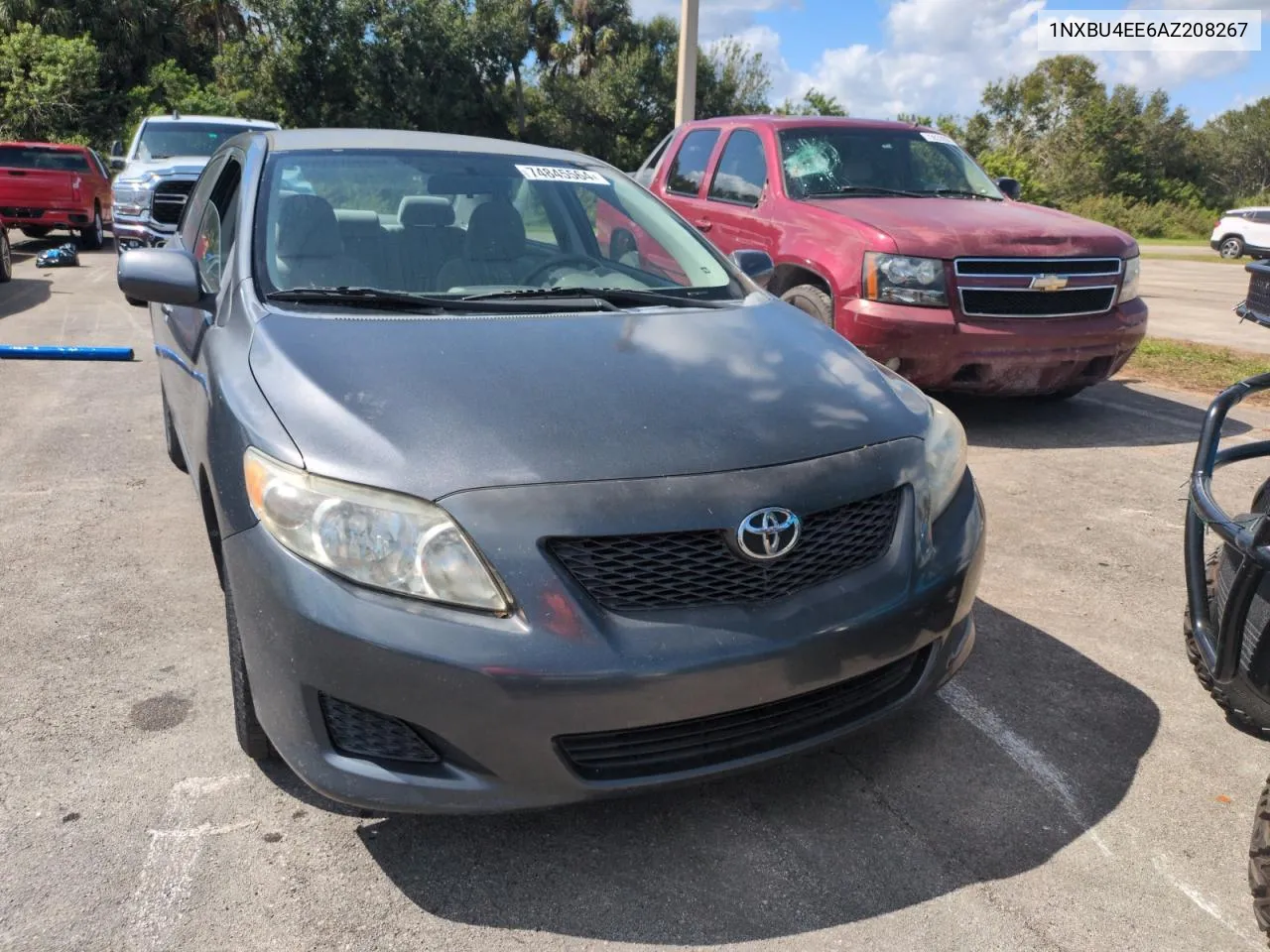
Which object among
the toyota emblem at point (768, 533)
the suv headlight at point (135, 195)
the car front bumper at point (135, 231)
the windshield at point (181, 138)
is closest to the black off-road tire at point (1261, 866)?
the toyota emblem at point (768, 533)

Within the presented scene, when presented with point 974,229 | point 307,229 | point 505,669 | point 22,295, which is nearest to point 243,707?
point 505,669

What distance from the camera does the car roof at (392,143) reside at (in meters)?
3.79

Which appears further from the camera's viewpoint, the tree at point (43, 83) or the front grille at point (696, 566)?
the tree at point (43, 83)

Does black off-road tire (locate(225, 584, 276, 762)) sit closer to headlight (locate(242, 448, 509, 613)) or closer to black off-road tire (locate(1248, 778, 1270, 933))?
headlight (locate(242, 448, 509, 613))

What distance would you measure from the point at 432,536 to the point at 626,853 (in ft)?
2.94

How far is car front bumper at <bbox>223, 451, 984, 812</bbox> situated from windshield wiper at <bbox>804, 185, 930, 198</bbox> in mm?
4754

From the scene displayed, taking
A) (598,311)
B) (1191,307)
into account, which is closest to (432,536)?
(598,311)

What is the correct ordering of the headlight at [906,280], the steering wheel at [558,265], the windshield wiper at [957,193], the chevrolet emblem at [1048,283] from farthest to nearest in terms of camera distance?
the windshield wiper at [957,193], the chevrolet emblem at [1048,283], the headlight at [906,280], the steering wheel at [558,265]

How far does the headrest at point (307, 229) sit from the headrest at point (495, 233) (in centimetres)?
44

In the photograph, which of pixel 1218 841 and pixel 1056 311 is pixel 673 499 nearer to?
pixel 1218 841

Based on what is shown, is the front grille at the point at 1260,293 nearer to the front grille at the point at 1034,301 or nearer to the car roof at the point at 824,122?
the front grille at the point at 1034,301

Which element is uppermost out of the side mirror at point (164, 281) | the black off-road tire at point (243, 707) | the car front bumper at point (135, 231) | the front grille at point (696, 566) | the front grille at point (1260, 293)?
the front grille at point (1260, 293)

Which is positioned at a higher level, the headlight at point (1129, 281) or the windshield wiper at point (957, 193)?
the windshield wiper at point (957, 193)

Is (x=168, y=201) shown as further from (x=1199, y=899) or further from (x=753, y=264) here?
(x=1199, y=899)
